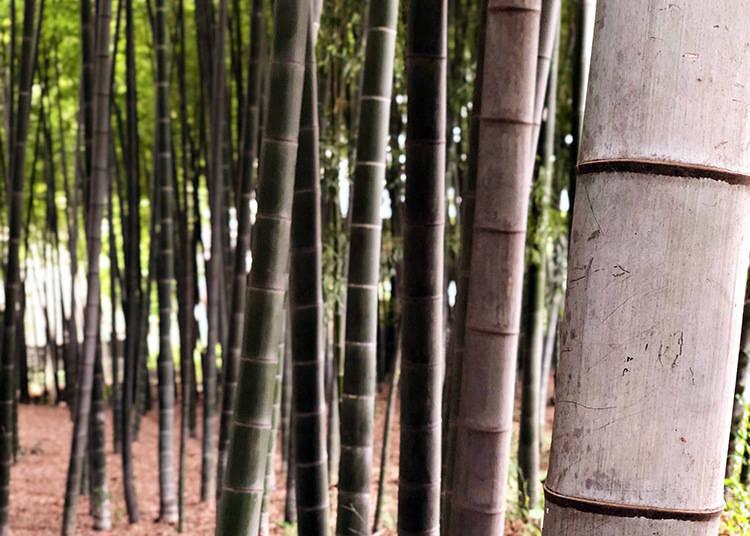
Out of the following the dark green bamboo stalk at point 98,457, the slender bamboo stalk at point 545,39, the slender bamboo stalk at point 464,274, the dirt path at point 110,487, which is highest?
the slender bamboo stalk at point 545,39

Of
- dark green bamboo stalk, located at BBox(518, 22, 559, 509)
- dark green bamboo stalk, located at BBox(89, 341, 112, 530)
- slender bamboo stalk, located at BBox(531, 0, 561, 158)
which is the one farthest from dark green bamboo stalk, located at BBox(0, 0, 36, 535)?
slender bamboo stalk, located at BBox(531, 0, 561, 158)

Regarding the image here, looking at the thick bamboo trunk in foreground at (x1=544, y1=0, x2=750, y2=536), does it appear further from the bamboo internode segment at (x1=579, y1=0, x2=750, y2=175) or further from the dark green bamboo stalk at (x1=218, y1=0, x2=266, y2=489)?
the dark green bamboo stalk at (x1=218, y1=0, x2=266, y2=489)

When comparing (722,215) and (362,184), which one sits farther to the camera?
(362,184)

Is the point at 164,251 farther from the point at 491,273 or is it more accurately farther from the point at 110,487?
the point at 491,273

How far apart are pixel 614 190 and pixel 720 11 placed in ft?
0.53

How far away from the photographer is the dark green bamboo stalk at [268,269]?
1712 millimetres

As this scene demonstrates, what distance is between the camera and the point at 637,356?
77cm

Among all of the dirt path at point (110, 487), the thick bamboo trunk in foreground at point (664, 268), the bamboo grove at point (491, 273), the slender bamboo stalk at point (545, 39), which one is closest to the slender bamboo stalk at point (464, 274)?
the bamboo grove at point (491, 273)

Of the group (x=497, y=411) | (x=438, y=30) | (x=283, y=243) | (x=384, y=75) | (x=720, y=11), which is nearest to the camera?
(x=720, y=11)

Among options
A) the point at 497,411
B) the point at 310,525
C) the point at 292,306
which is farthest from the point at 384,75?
the point at 310,525

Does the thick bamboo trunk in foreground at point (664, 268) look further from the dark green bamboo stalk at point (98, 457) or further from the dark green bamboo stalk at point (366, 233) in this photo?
the dark green bamboo stalk at point (98, 457)

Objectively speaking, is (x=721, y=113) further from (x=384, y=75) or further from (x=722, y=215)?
(x=384, y=75)

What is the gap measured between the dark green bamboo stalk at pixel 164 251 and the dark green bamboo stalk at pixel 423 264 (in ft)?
8.62

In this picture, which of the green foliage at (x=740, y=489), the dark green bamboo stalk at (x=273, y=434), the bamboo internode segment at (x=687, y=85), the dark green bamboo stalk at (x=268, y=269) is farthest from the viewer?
the green foliage at (x=740, y=489)
